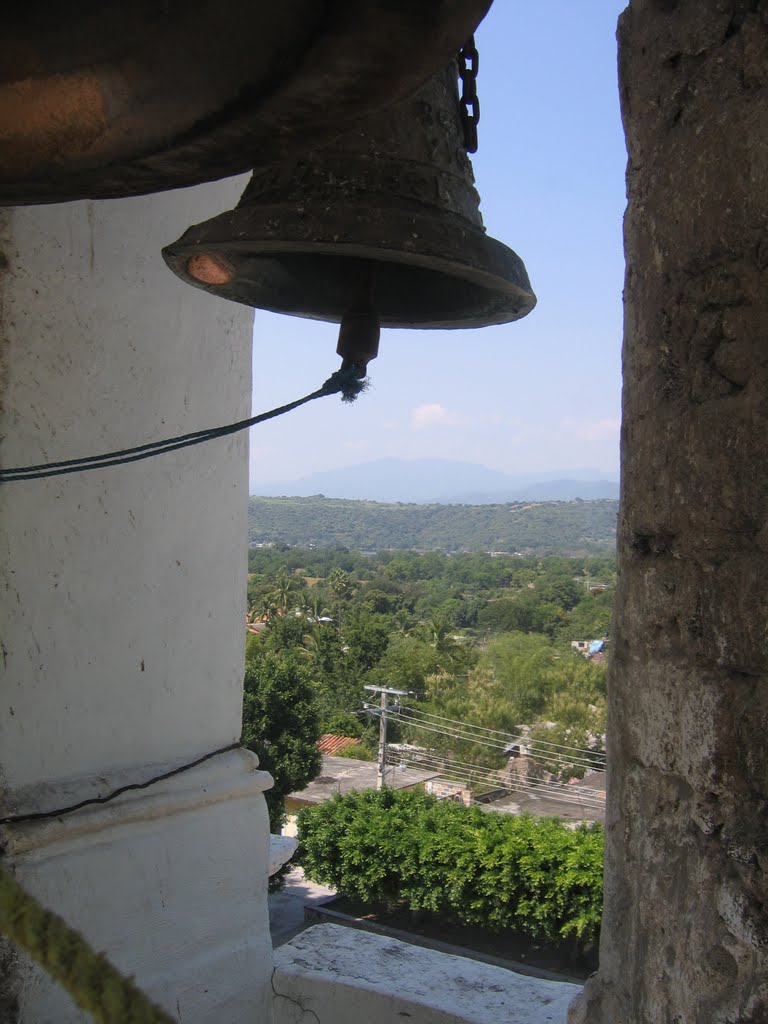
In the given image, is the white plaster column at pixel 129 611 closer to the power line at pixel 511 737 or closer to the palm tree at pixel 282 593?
the power line at pixel 511 737

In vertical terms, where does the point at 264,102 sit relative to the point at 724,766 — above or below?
above

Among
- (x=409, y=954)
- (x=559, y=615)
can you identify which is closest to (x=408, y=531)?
(x=559, y=615)

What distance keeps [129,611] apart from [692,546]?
119cm

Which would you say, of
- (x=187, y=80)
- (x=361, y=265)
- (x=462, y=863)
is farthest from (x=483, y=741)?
(x=187, y=80)

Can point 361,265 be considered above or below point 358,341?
above

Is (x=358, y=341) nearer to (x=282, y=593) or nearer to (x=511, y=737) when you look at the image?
(x=511, y=737)

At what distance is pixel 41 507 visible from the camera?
183cm

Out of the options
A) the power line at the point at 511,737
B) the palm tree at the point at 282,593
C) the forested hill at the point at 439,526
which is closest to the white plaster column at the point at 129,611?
the power line at the point at 511,737

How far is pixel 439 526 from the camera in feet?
495

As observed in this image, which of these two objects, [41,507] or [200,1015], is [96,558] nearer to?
[41,507]

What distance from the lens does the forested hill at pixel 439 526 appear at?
128 meters

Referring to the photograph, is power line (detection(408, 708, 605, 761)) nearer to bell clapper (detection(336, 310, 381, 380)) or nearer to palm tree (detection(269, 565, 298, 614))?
palm tree (detection(269, 565, 298, 614))

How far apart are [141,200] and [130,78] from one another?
129cm

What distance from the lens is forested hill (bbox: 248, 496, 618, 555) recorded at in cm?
12850
